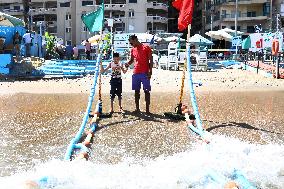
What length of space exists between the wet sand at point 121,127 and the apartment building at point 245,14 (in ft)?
176

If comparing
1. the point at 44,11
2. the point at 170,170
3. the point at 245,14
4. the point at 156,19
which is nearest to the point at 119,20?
the point at 156,19

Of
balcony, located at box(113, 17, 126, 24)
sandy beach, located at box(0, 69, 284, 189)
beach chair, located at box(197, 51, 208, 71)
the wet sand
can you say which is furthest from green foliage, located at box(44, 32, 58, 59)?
balcony, located at box(113, 17, 126, 24)

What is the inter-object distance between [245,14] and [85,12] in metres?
24.8

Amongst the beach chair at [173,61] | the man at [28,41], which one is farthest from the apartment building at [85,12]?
the beach chair at [173,61]

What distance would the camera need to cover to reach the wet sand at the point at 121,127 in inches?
288

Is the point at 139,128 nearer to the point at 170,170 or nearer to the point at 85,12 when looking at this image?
the point at 170,170

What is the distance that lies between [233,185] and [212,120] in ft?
18.1

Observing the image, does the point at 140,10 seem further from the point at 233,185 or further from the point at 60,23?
the point at 233,185

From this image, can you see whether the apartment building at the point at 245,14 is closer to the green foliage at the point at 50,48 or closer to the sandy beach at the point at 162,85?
the green foliage at the point at 50,48

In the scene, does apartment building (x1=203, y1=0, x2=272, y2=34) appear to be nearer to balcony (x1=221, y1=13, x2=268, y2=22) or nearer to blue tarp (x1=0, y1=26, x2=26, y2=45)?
balcony (x1=221, y1=13, x2=268, y2=22)

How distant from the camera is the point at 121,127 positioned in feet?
30.9

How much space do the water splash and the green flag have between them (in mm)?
5709

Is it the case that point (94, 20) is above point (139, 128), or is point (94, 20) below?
above

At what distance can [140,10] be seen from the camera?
A: 73.4 meters
